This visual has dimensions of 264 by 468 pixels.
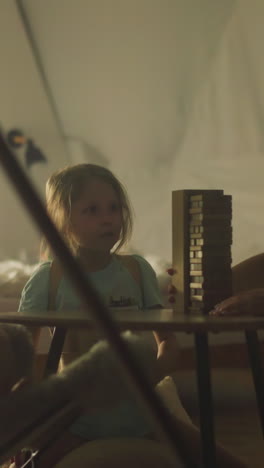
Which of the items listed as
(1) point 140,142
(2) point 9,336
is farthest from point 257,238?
(2) point 9,336

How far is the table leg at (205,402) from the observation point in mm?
1263

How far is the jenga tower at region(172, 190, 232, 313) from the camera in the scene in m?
1.46

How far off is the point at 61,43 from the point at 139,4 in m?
0.37

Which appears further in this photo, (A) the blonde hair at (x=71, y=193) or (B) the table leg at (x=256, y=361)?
(A) the blonde hair at (x=71, y=193)

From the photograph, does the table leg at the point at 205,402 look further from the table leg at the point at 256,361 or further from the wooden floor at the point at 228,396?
the wooden floor at the point at 228,396

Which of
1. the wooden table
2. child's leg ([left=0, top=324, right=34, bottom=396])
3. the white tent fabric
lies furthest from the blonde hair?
the white tent fabric

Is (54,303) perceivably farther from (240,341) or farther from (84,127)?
(84,127)

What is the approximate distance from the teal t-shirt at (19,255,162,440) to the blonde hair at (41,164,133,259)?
0.25ft

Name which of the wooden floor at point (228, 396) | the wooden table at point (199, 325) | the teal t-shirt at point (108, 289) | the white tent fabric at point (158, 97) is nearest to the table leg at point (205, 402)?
the wooden table at point (199, 325)

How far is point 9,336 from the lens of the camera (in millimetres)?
730

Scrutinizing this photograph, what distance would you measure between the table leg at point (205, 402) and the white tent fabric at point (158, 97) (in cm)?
176

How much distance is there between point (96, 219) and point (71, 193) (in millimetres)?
99

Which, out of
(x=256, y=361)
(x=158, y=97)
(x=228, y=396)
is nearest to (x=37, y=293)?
(x=256, y=361)

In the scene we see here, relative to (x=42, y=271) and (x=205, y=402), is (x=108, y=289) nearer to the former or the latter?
(x=42, y=271)
